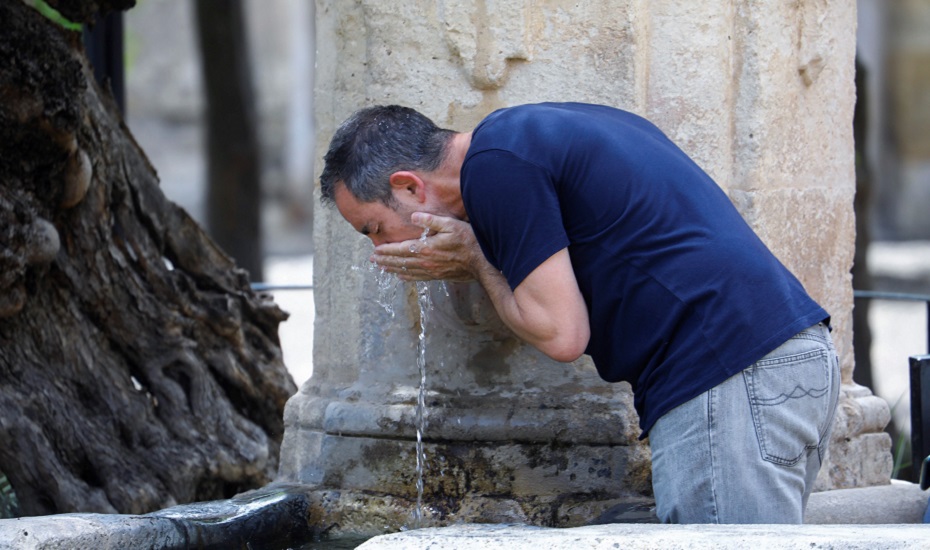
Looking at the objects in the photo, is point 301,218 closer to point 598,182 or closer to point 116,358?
point 116,358

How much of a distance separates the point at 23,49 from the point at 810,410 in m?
2.63

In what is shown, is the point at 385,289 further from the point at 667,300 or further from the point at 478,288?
the point at 667,300

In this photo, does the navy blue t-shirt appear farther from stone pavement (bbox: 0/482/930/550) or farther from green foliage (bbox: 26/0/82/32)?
green foliage (bbox: 26/0/82/32)

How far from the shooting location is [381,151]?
2814 millimetres

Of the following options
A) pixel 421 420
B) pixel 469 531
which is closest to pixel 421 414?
pixel 421 420

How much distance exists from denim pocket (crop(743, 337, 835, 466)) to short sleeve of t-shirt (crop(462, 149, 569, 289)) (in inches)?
18.6

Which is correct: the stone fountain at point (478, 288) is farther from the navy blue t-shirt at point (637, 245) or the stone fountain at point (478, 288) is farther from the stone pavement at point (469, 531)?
the navy blue t-shirt at point (637, 245)

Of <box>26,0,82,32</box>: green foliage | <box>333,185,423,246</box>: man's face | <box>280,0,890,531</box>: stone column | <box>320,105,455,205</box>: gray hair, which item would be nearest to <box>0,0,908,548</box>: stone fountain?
<box>280,0,890,531</box>: stone column

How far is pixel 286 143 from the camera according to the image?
2127 centimetres

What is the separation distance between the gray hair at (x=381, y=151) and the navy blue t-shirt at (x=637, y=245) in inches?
6.6

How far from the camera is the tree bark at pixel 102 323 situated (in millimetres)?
4086

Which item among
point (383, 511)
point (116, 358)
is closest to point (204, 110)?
point (116, 358)

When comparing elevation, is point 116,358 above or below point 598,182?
below

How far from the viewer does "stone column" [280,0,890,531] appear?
3.35m
